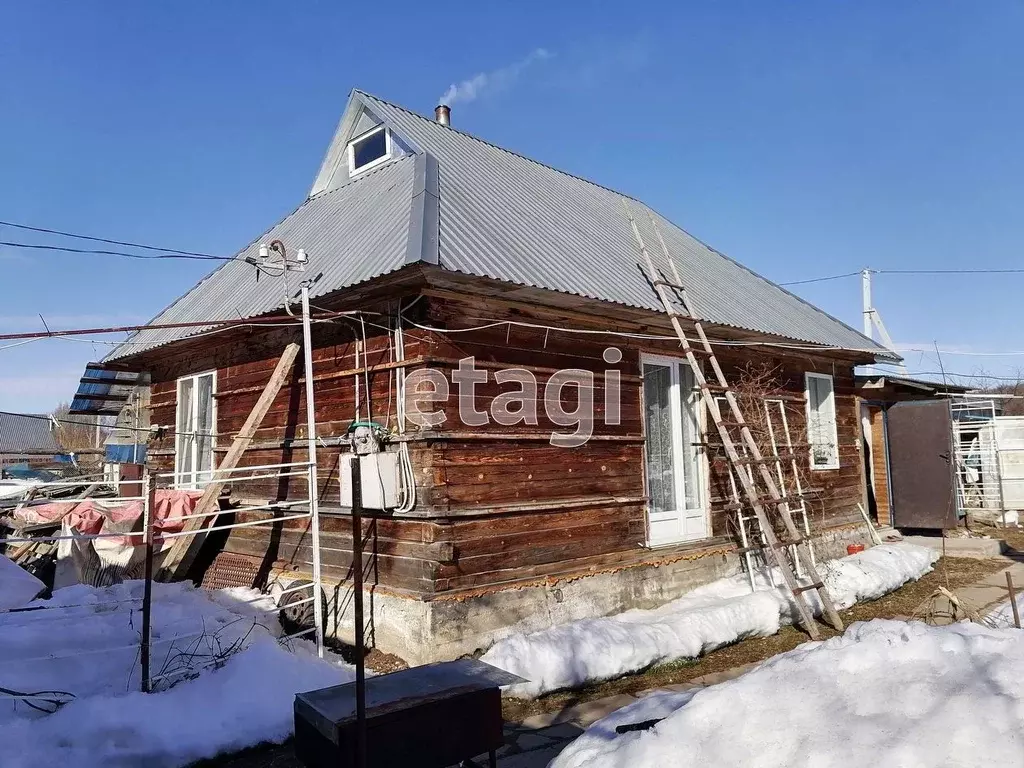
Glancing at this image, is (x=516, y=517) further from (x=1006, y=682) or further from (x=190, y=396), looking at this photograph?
(x=190, y=396)

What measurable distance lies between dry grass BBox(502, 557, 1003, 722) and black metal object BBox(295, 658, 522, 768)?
2.05 meters

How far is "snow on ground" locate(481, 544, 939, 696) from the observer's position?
6.16 meters

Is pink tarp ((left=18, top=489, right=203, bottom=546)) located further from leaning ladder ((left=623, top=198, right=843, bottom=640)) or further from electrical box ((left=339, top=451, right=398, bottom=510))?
leaning ladder ((left=623, top=198, right=843, bottom=640))

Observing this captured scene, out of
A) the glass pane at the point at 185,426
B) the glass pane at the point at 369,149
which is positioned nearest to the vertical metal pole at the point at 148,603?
the glass pane at the point at 185,426

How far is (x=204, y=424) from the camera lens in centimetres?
988

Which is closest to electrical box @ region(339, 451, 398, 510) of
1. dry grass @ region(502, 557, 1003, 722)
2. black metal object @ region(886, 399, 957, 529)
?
dry grass @ region(502, 557, 1003, 722)

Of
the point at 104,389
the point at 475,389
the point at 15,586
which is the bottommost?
the point at 15,586

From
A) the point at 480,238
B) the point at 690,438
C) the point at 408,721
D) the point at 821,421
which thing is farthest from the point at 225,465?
the point at 821,421

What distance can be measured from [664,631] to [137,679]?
4565 mm

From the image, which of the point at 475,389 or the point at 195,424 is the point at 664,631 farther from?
the point at 195,424

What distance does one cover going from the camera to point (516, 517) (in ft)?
23.2

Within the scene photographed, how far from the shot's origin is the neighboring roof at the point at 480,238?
7.11 m

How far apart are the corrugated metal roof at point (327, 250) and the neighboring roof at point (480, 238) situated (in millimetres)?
27

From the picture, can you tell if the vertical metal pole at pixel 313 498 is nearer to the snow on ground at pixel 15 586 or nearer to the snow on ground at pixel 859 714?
the snow on ground at pixel 859 714
